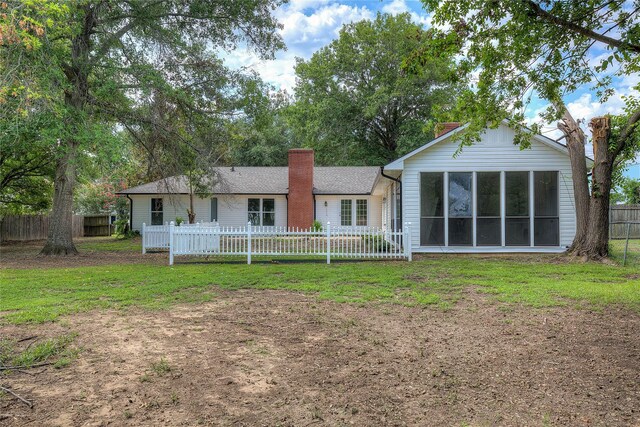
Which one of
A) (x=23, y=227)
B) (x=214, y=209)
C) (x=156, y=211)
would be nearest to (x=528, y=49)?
(x=214, y=209)

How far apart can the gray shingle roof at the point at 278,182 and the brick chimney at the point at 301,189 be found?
2.36 feet

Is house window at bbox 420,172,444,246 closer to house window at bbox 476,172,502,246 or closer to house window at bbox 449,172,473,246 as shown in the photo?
house window at bbox 449,172,473,246

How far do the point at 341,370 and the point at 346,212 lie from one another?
19.6m

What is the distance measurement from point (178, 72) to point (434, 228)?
1015cm

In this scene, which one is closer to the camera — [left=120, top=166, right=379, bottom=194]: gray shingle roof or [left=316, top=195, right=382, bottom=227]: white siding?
[left=120, top=166, right=379, bottom=194]: gray shingle roof

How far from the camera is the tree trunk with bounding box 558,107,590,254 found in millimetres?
11938

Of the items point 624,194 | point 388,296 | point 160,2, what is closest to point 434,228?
point 388,296

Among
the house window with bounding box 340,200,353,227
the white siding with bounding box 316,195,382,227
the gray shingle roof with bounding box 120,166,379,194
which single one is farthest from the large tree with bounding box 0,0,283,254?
the house window with bounding box 340,200,353,227

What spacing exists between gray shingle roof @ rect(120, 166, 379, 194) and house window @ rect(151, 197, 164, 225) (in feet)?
2.46

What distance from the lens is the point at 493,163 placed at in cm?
1330

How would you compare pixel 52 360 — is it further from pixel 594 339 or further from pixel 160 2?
pixel 160 2

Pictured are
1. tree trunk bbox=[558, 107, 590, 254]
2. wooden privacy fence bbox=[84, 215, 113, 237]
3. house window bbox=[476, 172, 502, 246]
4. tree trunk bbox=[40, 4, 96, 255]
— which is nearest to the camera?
tree trunk bbox=[40, 4, 96, 255]

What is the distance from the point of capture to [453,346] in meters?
4.38

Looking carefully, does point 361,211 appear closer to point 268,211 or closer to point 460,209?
point 268,211
